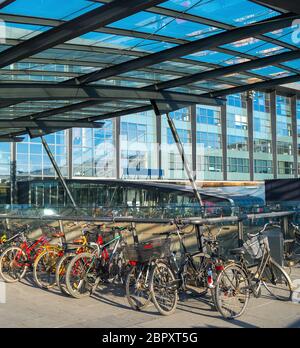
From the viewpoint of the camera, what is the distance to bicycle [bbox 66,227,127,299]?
6707 millimetres

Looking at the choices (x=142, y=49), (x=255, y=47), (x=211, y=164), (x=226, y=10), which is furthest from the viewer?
(x=211, y=164)

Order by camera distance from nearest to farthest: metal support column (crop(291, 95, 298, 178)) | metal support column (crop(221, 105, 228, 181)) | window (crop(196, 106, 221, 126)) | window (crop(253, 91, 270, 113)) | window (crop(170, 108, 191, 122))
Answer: window (crop(170, 108, 191, 122)) < window (crop(196, 106, 221, 126)) < metal support column (crop(221, 105, 228, 181)) < window (crop(253, 91, 270, 113)) < metal support column (crop(291, 95, 298, 178))

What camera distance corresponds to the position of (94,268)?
6875mm

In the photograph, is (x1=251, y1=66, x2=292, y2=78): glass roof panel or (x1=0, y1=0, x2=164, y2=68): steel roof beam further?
(x1=251, y1=66, x2=292, y2=78): glass roof panel

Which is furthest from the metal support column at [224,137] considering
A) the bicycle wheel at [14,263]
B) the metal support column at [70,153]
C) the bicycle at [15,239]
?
the bicycle wheel at [14,263]

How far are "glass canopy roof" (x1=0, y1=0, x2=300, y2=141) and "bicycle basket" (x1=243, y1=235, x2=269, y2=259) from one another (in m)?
5.40

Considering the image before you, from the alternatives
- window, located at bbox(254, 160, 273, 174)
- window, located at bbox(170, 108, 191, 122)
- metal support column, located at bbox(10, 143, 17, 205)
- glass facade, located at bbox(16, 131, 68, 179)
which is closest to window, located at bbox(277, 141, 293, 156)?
window, located at bbox(254, 160, 273, 174)

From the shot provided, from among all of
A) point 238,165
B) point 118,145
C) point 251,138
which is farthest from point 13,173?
point 251,138

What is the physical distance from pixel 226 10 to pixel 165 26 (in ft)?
5.70

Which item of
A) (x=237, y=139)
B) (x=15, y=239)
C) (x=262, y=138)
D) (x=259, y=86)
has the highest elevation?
(x=262, y=138)

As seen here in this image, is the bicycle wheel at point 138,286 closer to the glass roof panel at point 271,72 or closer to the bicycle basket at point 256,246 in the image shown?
the bicycle basket at point 256,246

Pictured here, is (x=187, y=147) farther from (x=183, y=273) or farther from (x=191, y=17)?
(x=183, y=273)

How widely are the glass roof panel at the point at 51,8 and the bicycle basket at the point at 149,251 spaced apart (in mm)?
6349

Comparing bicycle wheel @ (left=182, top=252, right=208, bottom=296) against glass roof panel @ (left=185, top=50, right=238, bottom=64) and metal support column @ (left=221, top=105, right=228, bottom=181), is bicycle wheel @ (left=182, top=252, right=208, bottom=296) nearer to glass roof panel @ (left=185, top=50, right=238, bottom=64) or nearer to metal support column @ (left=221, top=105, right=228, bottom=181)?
glass roof panel @ (left=185, top=50, right=238, bottom=64)
